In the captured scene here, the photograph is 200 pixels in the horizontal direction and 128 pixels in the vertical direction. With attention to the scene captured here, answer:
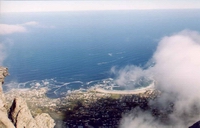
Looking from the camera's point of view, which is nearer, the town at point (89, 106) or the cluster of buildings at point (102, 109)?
the cluster of buildings at point (102, 109)

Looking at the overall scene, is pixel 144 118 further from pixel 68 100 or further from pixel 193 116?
pixel 68 100

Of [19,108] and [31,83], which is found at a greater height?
[31,83]

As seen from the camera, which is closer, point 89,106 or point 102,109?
point 102,109

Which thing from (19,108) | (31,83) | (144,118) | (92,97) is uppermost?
(31,83)

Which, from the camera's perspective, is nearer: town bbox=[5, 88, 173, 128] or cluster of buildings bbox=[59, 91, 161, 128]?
cluster of buildings bbox=[59, 91, 161, 128]

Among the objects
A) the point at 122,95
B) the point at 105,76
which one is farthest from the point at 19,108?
the point at 105,76

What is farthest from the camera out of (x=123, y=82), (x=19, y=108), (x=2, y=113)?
(x=123, y=82)

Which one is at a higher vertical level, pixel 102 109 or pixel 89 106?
pixel 89 106

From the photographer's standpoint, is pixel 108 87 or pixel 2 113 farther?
pixel 108 87

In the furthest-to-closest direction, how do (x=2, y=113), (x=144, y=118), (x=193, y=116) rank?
(x=193, y=116) < (x=144, y=118) < (x=2, y=113)

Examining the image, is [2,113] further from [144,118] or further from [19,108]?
[144,118]

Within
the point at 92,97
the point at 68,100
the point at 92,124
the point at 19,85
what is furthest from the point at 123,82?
the point at 19,85
